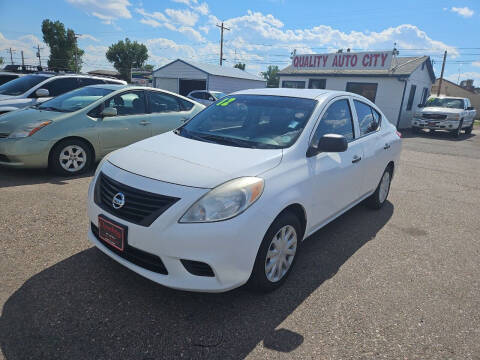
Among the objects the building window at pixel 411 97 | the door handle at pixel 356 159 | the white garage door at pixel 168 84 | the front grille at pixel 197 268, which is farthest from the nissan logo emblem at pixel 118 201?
the white garage door at pixel 168 84

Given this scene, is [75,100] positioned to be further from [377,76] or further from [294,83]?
[294,83]

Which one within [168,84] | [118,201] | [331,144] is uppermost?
[168,84]

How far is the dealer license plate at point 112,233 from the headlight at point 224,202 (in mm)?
497

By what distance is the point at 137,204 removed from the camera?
2.38m

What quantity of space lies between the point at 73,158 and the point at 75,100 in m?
1.18

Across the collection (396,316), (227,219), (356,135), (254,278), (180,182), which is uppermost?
(356,135)

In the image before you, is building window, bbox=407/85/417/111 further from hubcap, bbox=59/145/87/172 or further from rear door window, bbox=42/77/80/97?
hubcap, bbox=59/145/87/172

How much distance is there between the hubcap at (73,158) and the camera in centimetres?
548

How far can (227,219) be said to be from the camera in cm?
225

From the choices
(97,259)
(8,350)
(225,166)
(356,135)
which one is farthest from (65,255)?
(356,135)

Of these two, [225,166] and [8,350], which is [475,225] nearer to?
[225,166]

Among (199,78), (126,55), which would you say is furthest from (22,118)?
(126,55)

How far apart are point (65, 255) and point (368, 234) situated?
3.42 metres

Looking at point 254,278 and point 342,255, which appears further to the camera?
point 342,255
